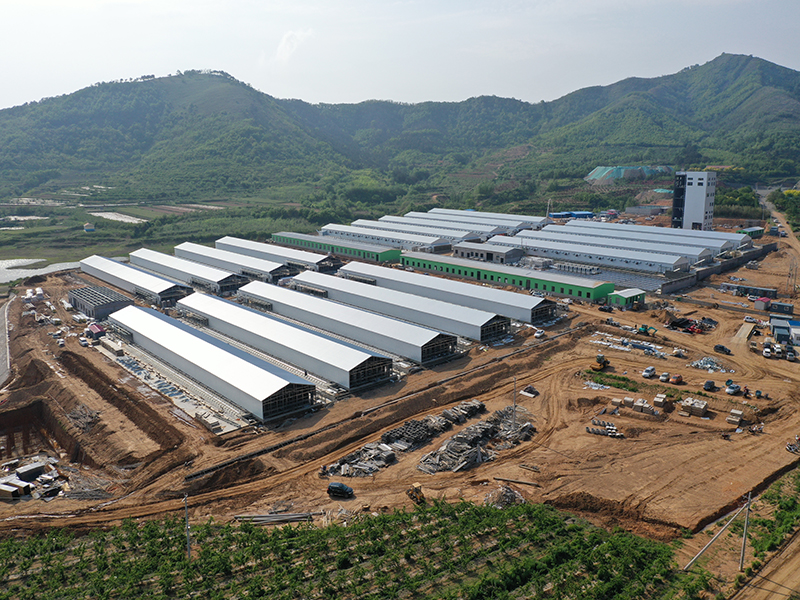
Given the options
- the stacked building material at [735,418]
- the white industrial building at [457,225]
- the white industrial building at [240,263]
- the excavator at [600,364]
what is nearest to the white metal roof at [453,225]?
the white industrial building at [457,225]

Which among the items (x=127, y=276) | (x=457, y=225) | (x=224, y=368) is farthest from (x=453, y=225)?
(x=224, y=368)

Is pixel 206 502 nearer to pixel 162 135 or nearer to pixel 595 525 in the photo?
pixel 595 525

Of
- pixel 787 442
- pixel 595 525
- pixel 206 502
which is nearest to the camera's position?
pixel 595 525

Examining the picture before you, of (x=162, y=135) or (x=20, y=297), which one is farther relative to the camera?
(x=162, y=135)

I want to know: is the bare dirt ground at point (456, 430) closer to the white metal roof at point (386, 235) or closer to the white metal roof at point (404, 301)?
the white metal roof at point (404, 301)

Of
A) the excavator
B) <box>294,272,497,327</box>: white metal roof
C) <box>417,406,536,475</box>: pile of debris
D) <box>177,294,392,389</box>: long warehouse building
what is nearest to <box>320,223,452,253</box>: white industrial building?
<box>294,272,497,327</box>: white metal roof

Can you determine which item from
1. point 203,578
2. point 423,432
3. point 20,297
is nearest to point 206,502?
point 203,578

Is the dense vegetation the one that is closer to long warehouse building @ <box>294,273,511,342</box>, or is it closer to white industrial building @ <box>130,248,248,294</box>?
long warehouse building @ <box>294,273,511,342</box>
